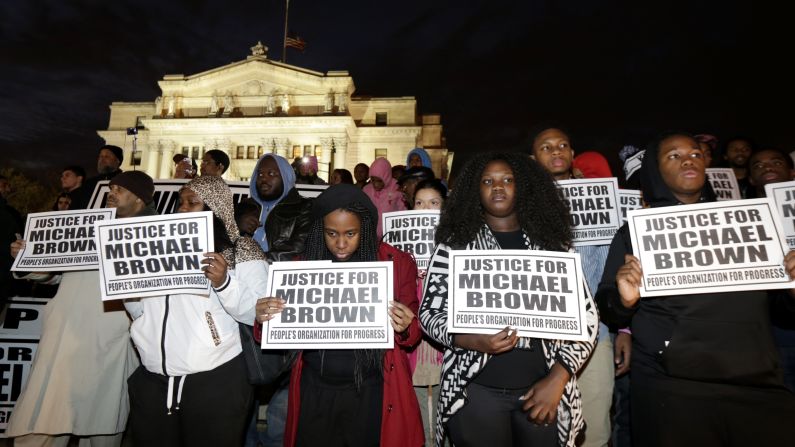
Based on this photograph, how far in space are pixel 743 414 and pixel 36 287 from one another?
7.79 m

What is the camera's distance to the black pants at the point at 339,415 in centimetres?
289

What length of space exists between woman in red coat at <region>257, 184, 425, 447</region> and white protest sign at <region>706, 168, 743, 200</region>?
4843 millimetres

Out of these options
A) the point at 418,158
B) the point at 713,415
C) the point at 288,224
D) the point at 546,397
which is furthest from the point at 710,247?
the point at 418,158

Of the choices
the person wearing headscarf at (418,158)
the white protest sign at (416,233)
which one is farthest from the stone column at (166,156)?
the white protest sign at (416,233)

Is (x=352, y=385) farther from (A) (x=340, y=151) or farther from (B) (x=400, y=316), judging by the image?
(A) (x=340, y=151)

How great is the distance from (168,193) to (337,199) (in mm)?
5090

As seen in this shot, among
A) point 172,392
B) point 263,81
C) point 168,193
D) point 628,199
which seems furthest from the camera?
point 263,81

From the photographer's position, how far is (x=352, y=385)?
299cm

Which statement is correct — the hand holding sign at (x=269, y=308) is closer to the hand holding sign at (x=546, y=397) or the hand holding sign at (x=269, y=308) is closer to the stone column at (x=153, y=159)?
the hand holding sign at (x=546, y=397)

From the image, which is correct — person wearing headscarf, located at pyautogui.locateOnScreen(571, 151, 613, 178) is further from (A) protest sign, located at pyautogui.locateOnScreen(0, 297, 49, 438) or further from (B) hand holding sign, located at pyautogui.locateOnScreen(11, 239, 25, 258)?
(A) protest sign, located at pyautogui.locateOnScreen(0, 297, 49, 438)

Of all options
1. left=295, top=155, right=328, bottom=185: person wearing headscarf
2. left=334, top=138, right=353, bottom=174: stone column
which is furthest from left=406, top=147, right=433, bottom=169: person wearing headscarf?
left=334, top=138, right=353, bottom=174: stone column

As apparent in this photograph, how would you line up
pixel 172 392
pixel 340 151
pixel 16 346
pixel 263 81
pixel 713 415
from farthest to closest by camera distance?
pixel 263 81
pixel 340 151
pixel 16 346
pixel 172 392
pixel 713 415

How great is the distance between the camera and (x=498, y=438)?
8.41ft

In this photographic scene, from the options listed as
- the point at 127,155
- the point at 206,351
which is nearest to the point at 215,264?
the point at 206,351
